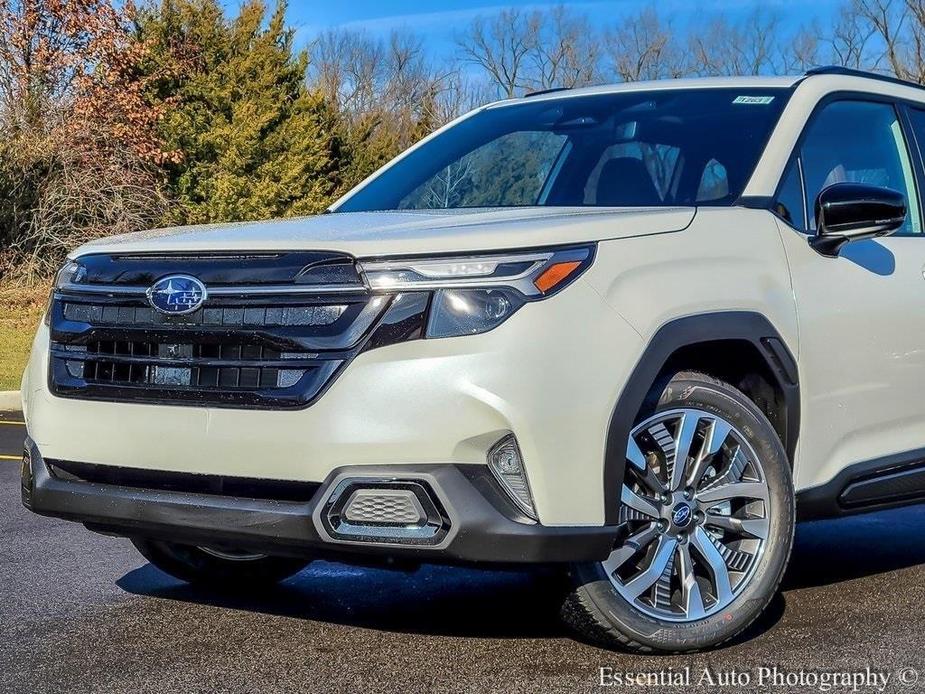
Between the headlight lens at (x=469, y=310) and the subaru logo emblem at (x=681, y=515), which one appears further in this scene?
the subaru logo emblem at (x=681, y=515)

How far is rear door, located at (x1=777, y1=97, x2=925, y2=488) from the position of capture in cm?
475

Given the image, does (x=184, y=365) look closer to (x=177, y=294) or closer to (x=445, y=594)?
(x=177, y=294)

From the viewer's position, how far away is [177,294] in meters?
4.11

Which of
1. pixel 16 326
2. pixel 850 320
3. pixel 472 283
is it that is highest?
pixel 472 283

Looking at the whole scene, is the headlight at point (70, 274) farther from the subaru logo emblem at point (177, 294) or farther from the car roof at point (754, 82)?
the car roof at point (754, 82)

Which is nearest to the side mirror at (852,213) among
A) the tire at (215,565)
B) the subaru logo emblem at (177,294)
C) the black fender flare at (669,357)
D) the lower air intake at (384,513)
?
the black fender flare at (669,357)

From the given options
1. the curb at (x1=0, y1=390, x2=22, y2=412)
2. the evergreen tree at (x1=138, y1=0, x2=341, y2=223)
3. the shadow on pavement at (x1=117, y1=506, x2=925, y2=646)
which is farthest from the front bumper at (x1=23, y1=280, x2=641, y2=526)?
the evergreen tree at (x1=138, y1=0, x2=341, y2=223)

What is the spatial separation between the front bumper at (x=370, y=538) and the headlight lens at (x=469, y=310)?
0.37 metres

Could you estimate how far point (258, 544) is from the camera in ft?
13.2

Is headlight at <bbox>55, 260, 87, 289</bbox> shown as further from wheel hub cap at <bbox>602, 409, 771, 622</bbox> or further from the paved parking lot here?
wheel hub cap at <bbox>602, 409, 771, 622</bbox>

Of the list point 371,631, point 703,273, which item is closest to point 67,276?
point 371,631

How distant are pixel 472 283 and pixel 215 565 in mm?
1982

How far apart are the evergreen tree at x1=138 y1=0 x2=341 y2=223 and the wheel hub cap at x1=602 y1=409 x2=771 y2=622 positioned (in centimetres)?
2662

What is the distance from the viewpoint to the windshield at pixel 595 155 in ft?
16.8
